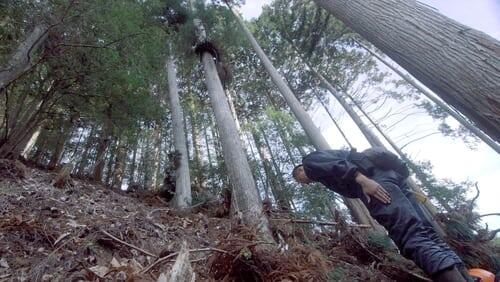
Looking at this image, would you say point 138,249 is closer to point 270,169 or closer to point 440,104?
point 270,169

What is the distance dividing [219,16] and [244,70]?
4576 mm

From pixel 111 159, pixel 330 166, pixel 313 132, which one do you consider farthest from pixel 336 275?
pixel 111 159

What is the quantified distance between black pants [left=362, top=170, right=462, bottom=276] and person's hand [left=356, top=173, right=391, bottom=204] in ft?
0.17

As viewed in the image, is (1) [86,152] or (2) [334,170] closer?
(2) [334,170]

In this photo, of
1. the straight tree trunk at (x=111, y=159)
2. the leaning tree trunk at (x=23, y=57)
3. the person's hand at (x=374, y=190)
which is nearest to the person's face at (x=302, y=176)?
the person's hand at (x=374, y=190)

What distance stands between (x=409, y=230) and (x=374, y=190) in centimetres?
40

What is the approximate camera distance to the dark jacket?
275 cm

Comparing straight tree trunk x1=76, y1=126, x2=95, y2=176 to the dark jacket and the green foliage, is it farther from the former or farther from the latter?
the green foliage

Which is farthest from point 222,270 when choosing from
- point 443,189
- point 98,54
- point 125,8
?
point 443,189

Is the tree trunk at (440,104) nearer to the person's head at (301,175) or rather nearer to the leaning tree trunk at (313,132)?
the leaning tree trunk at (313,132)

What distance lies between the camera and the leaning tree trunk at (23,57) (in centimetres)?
468

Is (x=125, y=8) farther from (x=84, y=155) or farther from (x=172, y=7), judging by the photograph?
(x=84, y=155)

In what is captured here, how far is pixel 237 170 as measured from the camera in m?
4.86

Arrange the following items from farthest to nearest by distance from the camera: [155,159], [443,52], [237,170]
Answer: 1. [155,159]
2. [237,170]
3. [443,52]
